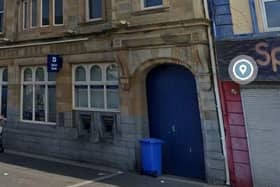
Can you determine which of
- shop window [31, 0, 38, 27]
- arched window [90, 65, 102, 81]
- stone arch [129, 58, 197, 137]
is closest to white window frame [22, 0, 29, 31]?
shop window [31, 0, 38, 27]

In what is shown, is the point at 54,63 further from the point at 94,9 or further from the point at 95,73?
the point at 94,9

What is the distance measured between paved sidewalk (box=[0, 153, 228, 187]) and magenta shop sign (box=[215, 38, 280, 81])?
321 centimetres

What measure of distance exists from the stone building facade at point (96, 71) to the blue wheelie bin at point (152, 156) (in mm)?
550

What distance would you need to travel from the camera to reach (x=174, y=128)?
8875 mm

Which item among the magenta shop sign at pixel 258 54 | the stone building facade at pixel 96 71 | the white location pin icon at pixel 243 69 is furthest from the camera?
the stone building facade at pixel 96 71

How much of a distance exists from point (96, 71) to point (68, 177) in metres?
3.75

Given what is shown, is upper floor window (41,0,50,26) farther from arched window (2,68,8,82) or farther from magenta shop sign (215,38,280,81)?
magenta shop sign (215,38,280,81)

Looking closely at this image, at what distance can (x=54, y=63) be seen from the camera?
10.8 m

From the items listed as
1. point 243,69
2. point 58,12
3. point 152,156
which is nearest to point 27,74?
point 58,12

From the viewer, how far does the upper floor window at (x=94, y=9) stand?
10.5 meters

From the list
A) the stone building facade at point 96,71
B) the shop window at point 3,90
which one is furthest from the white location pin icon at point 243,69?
the shop window at point 3,90

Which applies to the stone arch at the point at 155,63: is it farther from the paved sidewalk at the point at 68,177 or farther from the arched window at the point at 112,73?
the paved sidewalk at the point at 68,177

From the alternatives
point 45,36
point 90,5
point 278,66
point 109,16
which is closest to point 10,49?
point 45,36

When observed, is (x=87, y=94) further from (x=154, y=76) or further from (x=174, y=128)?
(x=174, y=128)
